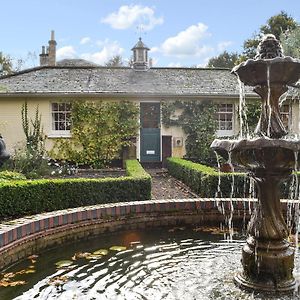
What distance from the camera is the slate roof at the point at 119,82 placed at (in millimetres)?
17750

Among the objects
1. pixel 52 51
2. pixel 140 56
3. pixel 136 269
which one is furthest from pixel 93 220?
pixel 52 51

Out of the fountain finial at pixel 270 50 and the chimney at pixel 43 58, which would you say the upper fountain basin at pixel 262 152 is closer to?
the fountain finial at pixel 270 50

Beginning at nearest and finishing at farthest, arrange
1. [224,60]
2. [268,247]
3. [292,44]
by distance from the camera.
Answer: [268,247] < [292,44] < [224,60]

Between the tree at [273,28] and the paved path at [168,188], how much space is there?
18709 mm

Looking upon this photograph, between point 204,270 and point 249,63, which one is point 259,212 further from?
point 249,63

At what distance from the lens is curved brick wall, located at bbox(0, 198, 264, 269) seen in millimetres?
4941

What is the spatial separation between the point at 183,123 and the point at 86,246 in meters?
13.1

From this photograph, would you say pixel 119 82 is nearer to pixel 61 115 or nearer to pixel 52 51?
pixel 61 115

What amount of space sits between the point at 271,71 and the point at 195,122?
565 inches

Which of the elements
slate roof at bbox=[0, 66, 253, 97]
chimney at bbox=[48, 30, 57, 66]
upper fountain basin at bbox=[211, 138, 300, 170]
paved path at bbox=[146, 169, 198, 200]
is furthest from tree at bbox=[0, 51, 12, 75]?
upper fountain basin at bbox=[211, 138, 300, 170]

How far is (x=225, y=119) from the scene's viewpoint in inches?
755

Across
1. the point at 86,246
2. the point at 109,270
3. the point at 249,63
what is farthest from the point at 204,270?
the point at 249,63

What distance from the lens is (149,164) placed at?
60.0 feet

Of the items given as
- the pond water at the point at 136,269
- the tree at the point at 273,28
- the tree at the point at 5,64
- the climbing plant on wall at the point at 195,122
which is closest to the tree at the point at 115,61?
the tree at the point at 5,64
